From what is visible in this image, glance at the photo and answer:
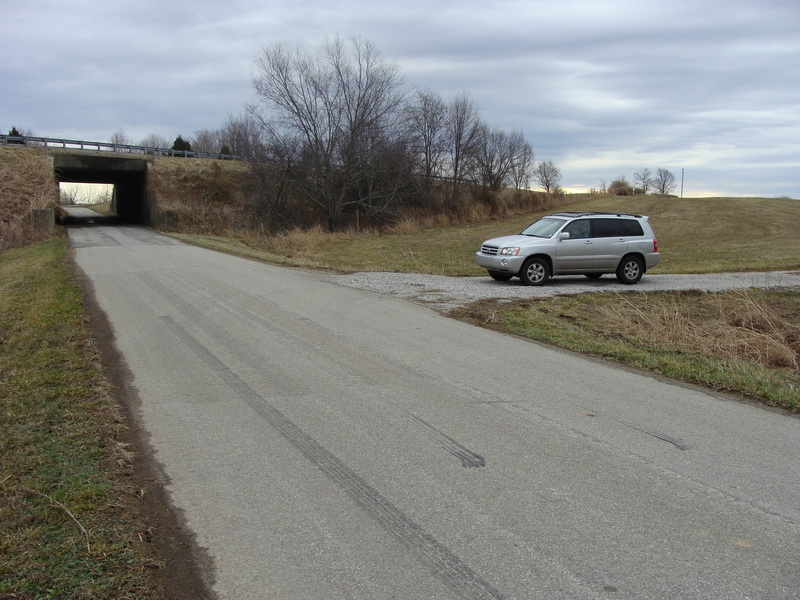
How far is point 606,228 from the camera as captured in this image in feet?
56.3

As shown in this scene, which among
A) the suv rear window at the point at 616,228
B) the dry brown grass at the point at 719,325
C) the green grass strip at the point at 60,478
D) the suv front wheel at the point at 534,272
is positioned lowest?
the green grass strip at the point at 60,478

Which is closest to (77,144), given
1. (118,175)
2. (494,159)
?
(118,175)

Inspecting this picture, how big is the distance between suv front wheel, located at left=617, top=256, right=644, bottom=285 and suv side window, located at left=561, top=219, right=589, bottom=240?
4.63ft

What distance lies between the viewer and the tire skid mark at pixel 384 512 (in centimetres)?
329

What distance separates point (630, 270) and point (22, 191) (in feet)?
110

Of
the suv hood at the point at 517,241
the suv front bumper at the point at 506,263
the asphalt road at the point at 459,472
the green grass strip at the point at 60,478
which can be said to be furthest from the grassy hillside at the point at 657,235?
the green grass strip at the point at 60,478

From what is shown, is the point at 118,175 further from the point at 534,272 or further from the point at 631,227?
the point at 631,227

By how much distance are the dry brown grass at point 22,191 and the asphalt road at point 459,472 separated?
26.9m

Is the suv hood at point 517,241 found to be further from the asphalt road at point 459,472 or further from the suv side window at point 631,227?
the asphalt road at point 459,472

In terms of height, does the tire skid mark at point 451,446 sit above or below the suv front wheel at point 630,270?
below

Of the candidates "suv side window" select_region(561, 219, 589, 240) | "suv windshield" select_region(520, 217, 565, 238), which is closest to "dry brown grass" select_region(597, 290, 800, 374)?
"suv side window" select_region(561, 219, 589, 240)

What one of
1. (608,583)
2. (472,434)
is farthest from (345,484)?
(608,583)

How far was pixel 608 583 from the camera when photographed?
3.28 meters

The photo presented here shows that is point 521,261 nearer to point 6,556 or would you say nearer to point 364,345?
point 364,345
